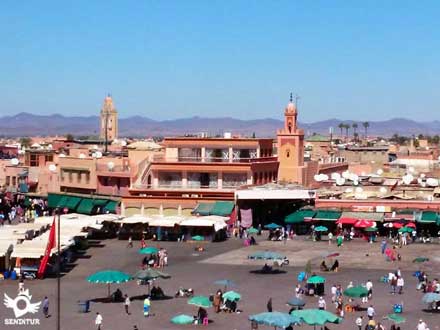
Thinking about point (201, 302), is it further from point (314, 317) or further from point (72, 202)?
point (72, 202)

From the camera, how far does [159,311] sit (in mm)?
32375

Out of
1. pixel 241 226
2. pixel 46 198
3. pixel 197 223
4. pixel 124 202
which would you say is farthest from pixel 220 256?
pixel 46 198

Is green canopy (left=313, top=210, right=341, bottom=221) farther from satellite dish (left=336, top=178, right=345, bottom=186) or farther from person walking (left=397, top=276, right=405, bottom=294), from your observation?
person walking (left=397, top=276, right=405, bottom=294)

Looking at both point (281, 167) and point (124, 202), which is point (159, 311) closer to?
point (124, 202)

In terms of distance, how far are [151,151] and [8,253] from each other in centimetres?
3187

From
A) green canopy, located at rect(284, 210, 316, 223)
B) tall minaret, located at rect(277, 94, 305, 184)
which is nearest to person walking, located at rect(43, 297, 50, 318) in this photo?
green canopy, located at rect(284, 210, 316, 223)

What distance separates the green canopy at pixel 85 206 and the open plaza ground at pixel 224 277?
37.4ft

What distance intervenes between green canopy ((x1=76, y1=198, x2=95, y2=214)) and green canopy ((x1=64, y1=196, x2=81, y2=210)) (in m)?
0.39

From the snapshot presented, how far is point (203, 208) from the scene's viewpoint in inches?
2384

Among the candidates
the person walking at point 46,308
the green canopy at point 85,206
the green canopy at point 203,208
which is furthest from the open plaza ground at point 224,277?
the green canopy at point 85,206

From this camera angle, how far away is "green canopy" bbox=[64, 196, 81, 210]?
6756 cm

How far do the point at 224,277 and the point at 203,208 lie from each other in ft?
67.0

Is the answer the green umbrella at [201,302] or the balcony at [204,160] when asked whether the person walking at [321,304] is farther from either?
the balcony at [204,160]

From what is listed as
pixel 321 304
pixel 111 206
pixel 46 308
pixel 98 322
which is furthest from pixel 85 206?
pixel 98 322
